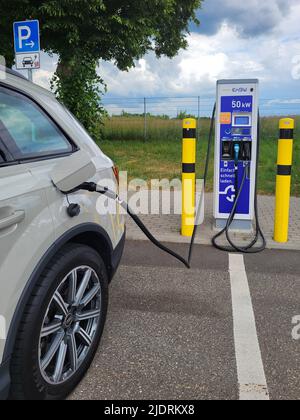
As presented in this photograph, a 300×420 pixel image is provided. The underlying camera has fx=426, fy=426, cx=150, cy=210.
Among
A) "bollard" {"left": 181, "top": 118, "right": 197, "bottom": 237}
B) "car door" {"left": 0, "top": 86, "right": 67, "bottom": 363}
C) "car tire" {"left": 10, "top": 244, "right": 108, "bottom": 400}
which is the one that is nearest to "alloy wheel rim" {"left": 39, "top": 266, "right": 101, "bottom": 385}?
"car tire" {"left": 10, "top": 244, "right": 108, "bottom": 400}

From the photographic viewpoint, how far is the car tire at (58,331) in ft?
6.67

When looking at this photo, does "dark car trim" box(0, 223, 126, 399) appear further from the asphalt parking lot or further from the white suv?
the asphalt parking lot

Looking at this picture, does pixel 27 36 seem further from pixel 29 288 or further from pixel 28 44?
pixel 29 288

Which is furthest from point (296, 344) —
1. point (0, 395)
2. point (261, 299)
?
point (0, 395)

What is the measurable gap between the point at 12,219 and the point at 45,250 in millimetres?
314

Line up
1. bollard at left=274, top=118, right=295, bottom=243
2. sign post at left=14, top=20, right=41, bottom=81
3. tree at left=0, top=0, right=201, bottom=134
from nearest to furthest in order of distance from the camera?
bollard at left=274, top=118, right=295, bottom=243, sign post at left=14, top=20, right=41, bottom=81, tree at left=0, top=0, right=201, bottom=134

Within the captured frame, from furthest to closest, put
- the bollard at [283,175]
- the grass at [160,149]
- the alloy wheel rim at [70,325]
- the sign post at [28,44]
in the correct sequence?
the grass at [160,149] → the sign post at [28,44] → the bollard at [283,175] → the alloy wheel rim at [70,325]

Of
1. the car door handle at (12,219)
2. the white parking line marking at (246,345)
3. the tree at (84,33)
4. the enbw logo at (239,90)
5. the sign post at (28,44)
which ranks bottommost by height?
the white parking line marking at (246,345)

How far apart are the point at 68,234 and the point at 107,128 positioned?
18.3 meters

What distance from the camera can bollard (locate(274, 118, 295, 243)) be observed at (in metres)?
4.97

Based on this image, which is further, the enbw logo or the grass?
the grass

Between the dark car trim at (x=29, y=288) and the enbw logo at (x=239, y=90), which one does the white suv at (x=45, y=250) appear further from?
the enbw logo at (x=239, y=90)

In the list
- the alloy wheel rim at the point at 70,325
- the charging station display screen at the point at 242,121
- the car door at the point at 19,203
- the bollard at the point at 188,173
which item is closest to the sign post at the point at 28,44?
the bollard at the point at 188,173

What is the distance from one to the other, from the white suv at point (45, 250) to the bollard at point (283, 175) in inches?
109
